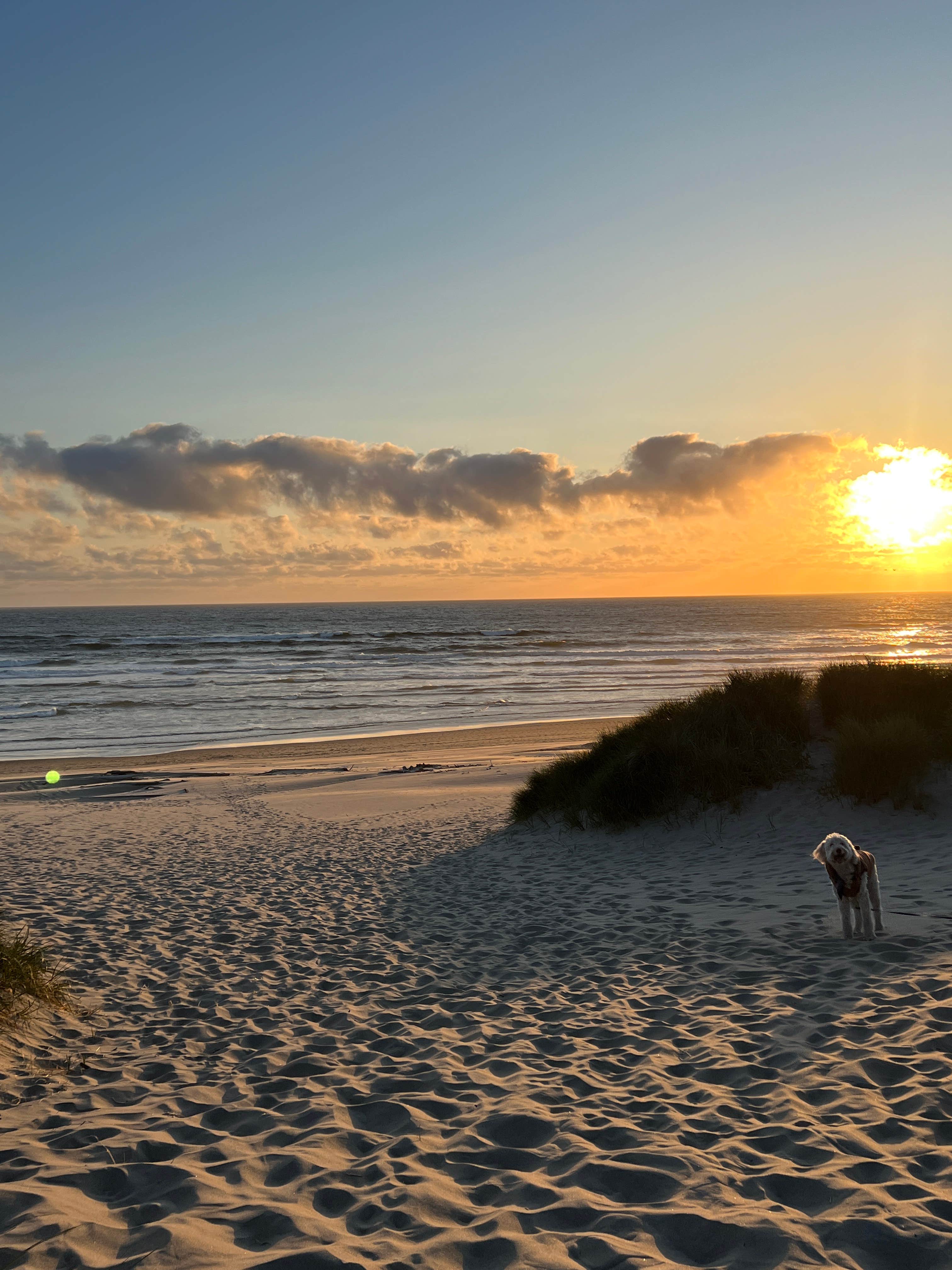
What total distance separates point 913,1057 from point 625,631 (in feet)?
292

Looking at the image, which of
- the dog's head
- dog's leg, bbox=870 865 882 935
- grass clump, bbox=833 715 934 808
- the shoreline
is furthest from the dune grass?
the shoreline

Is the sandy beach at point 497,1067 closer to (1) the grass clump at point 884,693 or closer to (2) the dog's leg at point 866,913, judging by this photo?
(2) the dog's leg at point 866,913

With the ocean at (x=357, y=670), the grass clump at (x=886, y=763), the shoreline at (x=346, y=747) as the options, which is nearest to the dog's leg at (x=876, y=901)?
the grass clump at (x=886, y=763)

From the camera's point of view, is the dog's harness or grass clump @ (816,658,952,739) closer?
the dog's harness

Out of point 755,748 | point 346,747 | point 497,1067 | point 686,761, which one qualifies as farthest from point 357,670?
point 497,1067

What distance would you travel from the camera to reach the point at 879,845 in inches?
403

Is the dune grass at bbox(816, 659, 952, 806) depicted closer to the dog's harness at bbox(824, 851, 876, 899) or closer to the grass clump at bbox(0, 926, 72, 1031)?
the dog's harness at bbox(824, 851, 876, 899)

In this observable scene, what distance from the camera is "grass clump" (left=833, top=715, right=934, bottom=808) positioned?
11297 mm

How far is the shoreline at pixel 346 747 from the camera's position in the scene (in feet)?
73.4

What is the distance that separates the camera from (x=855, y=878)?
676 centimetres

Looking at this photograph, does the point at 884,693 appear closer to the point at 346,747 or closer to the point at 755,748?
the point at 755,748

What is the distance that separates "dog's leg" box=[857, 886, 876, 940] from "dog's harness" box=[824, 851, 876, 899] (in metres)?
0.08

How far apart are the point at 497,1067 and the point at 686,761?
8268mm

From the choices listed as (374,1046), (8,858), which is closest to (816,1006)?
(374,1046)
